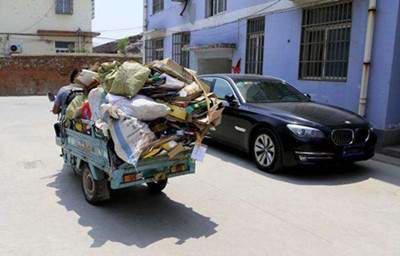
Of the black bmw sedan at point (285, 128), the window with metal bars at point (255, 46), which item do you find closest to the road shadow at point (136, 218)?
the black bmw sedan at point (285, 128)

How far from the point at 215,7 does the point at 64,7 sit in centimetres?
1997

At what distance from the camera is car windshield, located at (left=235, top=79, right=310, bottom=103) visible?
7.49m

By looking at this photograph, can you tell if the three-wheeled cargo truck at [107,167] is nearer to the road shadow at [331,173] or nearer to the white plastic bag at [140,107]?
the white plastic bag at [140,107]

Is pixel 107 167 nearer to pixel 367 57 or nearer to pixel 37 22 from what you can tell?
pixel 367 57

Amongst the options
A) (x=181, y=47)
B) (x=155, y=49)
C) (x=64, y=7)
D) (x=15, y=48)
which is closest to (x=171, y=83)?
(x=181, y=47)

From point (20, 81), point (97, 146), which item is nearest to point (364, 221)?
point (97, 146)

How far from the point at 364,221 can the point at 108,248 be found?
2.83 metres

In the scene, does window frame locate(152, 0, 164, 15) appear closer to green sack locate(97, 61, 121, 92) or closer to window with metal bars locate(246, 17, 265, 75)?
window with metal bars locate(246, 17, 265, 75)

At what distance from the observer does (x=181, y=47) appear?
17672mm

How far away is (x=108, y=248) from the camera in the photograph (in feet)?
12.7

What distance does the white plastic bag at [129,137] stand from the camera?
409 cm

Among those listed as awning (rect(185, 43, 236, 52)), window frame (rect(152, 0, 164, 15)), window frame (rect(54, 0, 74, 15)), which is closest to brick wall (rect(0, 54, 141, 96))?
window frame (rect(152, 0, 164, 15))

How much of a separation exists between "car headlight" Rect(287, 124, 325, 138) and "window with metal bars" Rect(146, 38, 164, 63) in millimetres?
14222

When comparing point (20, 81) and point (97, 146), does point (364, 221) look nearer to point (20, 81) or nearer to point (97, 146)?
point (97, 146)
